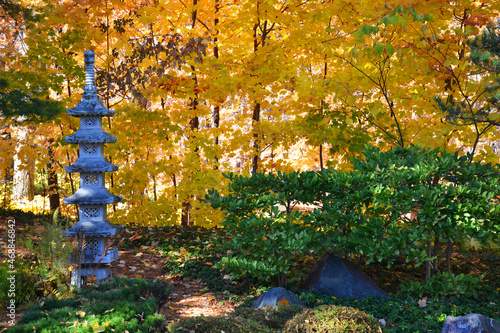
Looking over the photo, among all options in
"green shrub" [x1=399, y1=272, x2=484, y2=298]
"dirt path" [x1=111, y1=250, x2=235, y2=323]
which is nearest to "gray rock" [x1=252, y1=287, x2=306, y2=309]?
"dirt path" [x1=111, y1=250, x2=235, y2=323]

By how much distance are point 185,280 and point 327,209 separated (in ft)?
7.22

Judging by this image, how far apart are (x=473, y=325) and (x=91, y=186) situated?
4.26 m

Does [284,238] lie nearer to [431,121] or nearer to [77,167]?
[77,167]

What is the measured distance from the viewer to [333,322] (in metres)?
3.36

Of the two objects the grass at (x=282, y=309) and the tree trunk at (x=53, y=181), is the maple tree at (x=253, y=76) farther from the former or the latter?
the tree trunk at (x=53, y=181)

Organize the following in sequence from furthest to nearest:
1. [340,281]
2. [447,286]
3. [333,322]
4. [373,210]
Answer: [373,210]
[340,281]
[447,286]
[333,322]

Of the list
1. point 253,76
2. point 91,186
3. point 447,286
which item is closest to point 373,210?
point 447,286

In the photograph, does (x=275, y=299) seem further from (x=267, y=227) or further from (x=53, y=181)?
(x=53, y=181)

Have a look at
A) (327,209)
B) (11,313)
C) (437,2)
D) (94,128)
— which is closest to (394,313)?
(327,209)

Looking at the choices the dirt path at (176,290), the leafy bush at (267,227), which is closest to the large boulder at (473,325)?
the leafy bush at (267,227)

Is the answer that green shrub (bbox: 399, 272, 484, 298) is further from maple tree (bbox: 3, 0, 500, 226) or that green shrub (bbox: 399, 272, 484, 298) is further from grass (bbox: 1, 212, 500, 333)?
maple tree (bbox: 3, 0, 500, 226)

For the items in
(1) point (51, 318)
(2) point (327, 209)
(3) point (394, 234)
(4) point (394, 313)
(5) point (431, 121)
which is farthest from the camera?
(5) point (431, 121)

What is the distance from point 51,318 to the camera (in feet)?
11.2

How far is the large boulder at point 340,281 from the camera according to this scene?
471 cm
